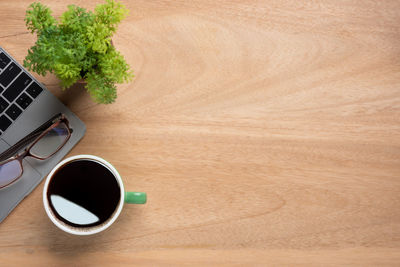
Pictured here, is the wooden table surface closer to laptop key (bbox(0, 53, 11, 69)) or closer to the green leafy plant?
laptop key (bbox(0, 53, 11, 69))

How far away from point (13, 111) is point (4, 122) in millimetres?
26

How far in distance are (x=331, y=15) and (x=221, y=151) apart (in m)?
0.36

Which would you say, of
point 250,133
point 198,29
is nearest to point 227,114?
point 250,133

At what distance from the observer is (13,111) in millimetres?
659

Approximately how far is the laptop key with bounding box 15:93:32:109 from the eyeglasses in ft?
0.16

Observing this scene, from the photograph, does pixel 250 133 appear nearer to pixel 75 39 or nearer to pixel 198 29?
pixel 198 29

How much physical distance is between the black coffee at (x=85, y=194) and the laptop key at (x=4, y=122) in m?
0.14

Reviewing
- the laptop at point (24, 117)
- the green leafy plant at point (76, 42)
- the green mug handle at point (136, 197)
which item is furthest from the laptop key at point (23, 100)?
the green mug handle at point (136, 197)

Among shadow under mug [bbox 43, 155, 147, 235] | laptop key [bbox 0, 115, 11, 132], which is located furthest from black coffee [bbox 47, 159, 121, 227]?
Answer: laptop key [bbox 0, 115, 11, 132]

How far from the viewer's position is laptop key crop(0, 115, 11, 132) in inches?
25.7

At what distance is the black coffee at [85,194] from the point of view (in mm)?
651

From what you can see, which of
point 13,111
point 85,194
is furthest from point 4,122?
point 85,194

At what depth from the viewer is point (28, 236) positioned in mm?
681

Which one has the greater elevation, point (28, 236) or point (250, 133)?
point (28, 236)
